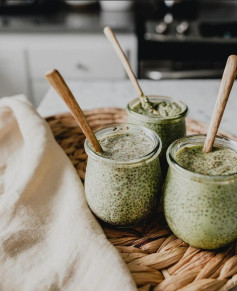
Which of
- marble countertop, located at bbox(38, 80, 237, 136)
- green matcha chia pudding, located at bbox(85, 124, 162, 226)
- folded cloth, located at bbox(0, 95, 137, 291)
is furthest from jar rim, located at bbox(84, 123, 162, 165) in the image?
marble countertop, located at bbox(38, 80, 237, 136)

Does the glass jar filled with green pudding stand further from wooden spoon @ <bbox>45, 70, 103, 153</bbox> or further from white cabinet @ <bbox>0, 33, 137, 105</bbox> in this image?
white cabinet @ <bbox>0, 33, 137, 105</bbox>

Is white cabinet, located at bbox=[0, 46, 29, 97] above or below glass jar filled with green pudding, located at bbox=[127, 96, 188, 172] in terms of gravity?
below

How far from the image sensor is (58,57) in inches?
71.4

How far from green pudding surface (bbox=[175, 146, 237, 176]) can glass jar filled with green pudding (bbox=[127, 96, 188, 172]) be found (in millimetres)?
96

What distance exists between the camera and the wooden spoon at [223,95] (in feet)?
1.55

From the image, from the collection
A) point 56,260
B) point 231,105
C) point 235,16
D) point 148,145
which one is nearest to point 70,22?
point 235,16

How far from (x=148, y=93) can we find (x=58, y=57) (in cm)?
85

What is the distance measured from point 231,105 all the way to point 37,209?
0.69 meters

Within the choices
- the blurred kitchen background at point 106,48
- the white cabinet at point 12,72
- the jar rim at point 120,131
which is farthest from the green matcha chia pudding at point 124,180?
the white cabinet at point 12,72

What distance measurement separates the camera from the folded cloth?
19.1 inches

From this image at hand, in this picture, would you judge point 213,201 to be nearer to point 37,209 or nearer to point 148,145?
point 148,145

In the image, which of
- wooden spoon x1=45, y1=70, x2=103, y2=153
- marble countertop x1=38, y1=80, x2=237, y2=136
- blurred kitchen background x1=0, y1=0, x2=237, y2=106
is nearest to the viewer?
wooden spoon x1=45, y1=70, x2=103, y2=153

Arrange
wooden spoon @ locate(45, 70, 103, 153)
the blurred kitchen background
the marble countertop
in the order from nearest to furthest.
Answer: wooden spoon @ locate(45, 70, 103, 153)
the marble countertop
the blurred kitchen background

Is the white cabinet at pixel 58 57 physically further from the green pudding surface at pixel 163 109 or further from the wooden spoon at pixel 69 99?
the wooden spoon at pixel 69 99
